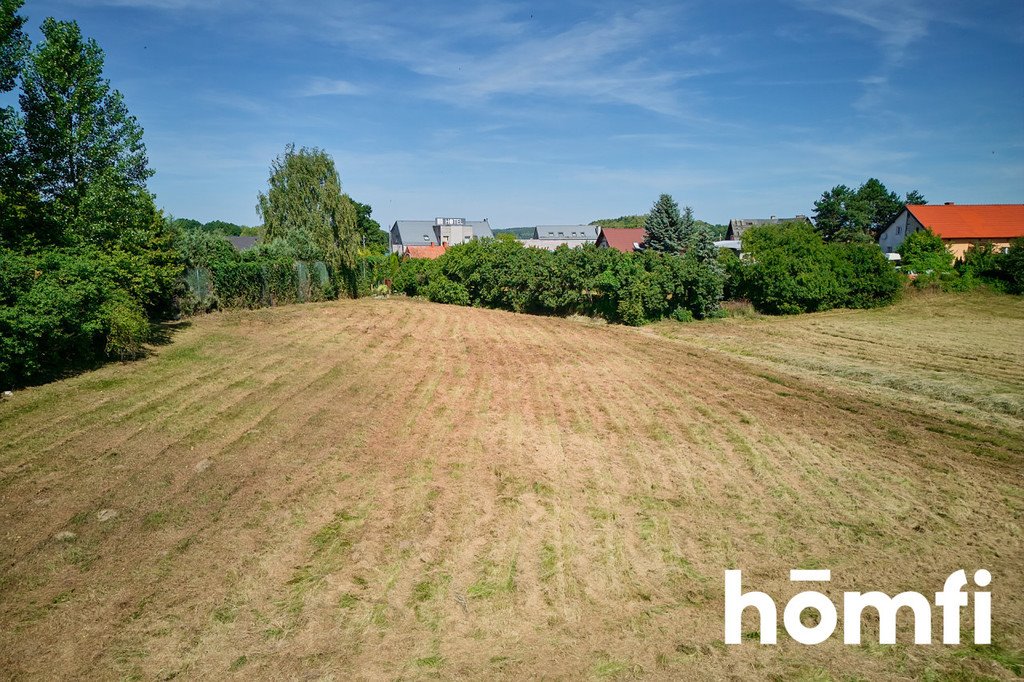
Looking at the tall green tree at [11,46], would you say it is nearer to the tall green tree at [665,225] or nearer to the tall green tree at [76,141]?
the tall green tree at [76,141]

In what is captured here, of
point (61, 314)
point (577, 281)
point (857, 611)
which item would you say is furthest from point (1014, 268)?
point (61, 314)

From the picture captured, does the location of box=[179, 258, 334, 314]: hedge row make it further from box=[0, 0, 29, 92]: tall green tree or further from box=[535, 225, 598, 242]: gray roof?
box=[535, 225, 598, 242]: gray roof

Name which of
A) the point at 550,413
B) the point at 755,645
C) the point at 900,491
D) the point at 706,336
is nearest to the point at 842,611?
the point at 755,645

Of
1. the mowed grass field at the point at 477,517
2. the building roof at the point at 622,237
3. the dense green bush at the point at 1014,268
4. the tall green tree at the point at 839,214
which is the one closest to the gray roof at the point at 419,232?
the building roof at the point at 622,237

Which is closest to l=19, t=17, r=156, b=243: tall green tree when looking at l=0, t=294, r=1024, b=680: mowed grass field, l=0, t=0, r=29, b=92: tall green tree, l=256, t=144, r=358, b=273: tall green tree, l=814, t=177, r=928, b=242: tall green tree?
l=0, t=0, r=29, b=92: tall green tree

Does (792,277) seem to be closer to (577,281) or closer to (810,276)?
(810,276)

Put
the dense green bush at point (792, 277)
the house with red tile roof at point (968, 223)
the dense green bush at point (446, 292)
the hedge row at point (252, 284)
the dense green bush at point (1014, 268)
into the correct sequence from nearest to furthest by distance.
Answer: the hedge row at point (252, 284), the dense green bush at point (792, 277), the dense green bush at point (1014, 268), the dense green bush at point (446, 292), the house with red tile roof at point (968, 223)
